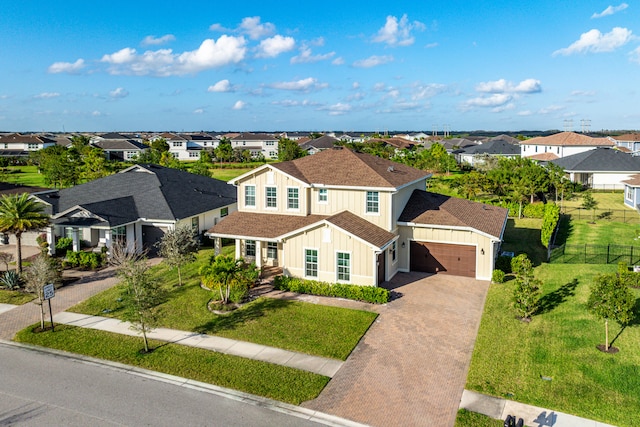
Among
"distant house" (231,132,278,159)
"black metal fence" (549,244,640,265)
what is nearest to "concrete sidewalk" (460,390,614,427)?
"black metal fence" (549,244,640,265)

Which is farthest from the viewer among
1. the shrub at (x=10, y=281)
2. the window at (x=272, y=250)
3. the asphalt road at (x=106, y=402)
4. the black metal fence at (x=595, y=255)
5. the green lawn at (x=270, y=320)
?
the window at (x=272, y=250)

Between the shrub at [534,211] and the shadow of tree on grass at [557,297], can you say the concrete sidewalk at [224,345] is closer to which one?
the shadow of tree on grass at [557,297]

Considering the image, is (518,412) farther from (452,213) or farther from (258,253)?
(258,253)

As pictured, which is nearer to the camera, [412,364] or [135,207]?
[412,364]

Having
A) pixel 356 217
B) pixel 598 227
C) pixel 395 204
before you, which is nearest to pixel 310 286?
pixel 356 217

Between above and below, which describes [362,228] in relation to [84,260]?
above

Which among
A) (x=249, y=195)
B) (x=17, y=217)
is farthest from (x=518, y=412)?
(x=17, y=217)

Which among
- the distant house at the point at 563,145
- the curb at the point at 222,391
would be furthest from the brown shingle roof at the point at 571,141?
the curb at the point at 222,391
